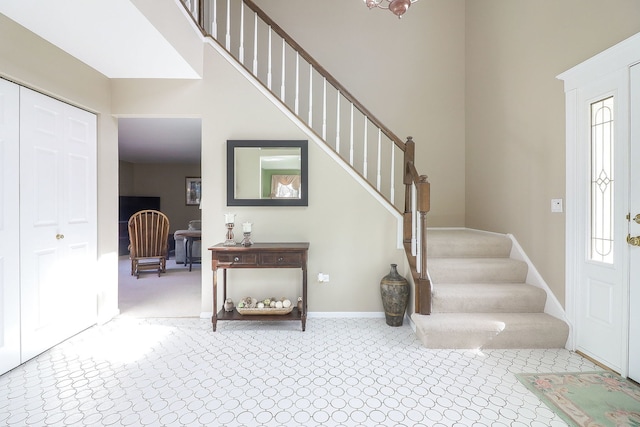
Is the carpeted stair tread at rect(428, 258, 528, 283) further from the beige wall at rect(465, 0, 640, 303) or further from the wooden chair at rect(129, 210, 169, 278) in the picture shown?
the wooden chair at rect(129, 210, 169, 278)

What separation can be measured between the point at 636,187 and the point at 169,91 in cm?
415

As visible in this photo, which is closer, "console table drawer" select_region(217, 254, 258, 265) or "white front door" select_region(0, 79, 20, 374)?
"white front door" select_region(0, 79, 20, 374)

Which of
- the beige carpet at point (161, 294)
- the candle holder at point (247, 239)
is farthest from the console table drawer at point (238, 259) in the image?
the beige carpet at point (161, 294)

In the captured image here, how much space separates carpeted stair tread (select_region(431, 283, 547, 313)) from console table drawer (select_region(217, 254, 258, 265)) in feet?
5.76

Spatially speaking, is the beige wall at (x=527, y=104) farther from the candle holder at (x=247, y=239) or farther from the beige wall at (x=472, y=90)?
the candle holder at (x=247, y=239)

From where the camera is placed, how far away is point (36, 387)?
2057 mm

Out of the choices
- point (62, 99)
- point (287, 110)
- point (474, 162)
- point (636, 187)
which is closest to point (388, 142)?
point (474, 162)

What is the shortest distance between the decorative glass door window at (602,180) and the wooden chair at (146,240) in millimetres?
5902

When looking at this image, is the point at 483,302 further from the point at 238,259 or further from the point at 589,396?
the point at 238,259

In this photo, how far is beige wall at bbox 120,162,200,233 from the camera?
9125 mm

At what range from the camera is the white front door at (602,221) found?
2186 mm

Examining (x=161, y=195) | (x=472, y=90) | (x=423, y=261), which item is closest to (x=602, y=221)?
(x=423, y=261)

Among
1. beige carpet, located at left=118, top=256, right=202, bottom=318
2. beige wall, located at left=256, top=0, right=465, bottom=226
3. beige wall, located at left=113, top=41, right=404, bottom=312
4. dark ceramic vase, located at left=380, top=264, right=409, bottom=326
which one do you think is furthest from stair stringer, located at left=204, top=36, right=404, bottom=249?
beige carpet, located at left=118, top=256, right=202, bottom=318

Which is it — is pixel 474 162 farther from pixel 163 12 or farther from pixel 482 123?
pixel 163 12
